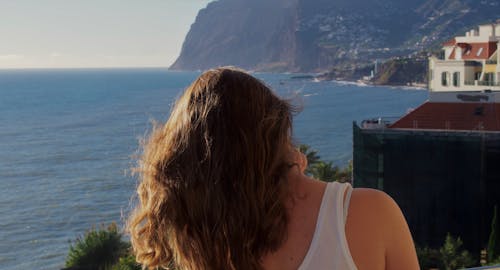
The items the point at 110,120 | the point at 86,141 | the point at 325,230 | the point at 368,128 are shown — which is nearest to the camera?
the point at 325,230

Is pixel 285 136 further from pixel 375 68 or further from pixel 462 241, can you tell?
pixel 375 68

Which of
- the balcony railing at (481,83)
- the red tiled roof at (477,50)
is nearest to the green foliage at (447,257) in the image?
the balcony railing at (481,83)

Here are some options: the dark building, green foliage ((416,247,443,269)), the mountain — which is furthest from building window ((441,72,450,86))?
the mountain

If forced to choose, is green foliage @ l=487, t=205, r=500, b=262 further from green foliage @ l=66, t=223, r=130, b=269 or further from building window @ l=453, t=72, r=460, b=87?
building window @ l=453, t=72, r=460, b=87

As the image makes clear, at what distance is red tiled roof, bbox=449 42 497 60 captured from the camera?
29.3m

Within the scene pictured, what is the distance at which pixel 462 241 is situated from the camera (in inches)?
652

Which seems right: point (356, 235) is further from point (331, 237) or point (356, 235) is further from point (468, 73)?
point (468, 73)

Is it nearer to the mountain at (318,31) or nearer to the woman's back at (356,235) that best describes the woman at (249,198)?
the woman's back at (356,235)

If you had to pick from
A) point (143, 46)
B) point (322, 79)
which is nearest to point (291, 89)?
point (143, 46)

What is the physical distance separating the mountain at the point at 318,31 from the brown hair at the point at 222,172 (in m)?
132

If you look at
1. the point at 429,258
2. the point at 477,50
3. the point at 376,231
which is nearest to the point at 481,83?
the point at 477,50

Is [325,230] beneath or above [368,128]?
above

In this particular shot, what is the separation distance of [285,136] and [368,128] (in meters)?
16.4

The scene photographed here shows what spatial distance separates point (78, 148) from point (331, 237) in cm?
6005
